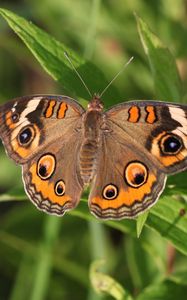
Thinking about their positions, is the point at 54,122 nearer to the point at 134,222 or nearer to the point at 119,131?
the point at 119,131

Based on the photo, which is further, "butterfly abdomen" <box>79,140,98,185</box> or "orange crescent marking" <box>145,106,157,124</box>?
"butterfly abdomen" <box>79,140,98,185</box>

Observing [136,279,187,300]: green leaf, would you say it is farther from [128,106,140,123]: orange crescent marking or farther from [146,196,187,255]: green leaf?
[128,106,140,123]: orange crescent marking

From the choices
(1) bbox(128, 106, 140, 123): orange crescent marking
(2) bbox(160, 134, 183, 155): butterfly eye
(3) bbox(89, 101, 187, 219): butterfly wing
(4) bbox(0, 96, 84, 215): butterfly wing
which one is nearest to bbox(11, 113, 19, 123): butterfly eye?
(4) bbox(0, 96, 84, 215): butterfly wing

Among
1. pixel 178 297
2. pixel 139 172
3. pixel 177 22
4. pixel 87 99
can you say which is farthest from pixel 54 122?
pixel 177 22

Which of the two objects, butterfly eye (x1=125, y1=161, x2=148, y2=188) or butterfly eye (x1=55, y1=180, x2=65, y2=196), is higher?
butterfly eye (x1=125, y1=161, x2=148, y2=188)

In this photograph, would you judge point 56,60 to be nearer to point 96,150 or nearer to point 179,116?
point 96,150

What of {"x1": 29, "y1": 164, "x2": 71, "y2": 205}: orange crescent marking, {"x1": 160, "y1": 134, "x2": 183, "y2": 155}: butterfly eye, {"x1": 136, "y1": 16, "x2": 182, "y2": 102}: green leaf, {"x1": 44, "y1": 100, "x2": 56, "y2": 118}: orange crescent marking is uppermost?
{"x1": 136, "y1": 16, "x2": 182, "y2": 102}: green leaf

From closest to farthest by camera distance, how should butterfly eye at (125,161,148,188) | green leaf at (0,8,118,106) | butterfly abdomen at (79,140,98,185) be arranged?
butterfly eye at (125,161,148,188)
green leaf at (0,8,118,106)
butterfly abdomen at (79,140,98,185)
